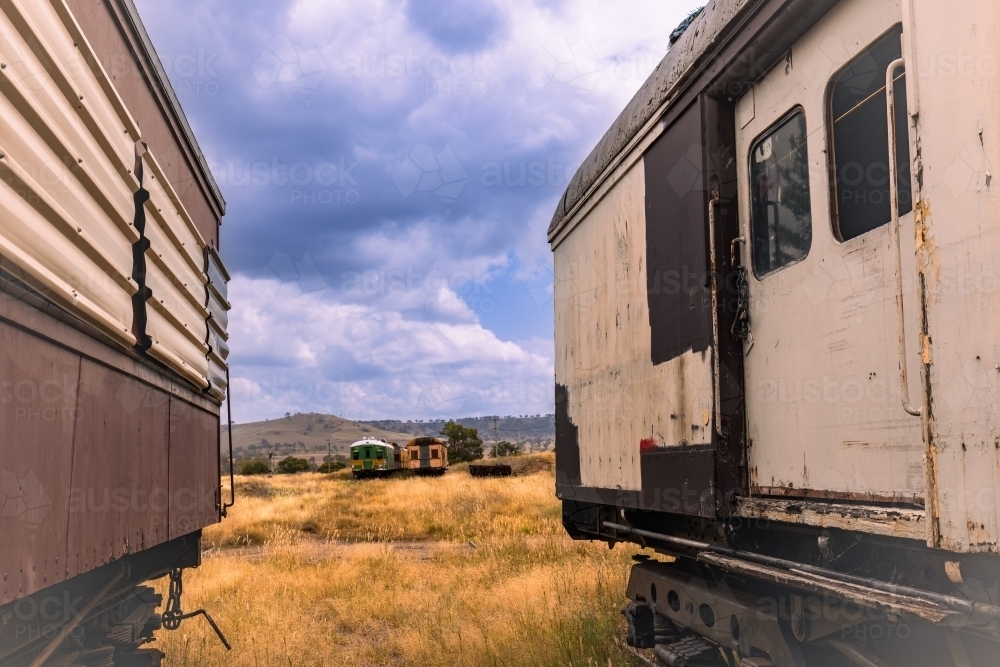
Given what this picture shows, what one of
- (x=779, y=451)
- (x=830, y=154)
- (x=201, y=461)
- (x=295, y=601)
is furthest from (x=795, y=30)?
(x=295, y=601)

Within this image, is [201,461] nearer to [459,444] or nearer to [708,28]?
[708,28]

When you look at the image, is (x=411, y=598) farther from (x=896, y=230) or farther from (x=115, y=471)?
(x=896, y=230)

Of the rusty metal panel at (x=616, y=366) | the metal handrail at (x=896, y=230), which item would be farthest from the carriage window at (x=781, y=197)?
the metal handrail at (x=896, y=230)

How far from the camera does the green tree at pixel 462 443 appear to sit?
60.8 metres

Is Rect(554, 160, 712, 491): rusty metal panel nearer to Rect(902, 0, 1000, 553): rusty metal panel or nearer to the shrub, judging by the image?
Rect(902, 0, 1000, 553): rusty metal panel

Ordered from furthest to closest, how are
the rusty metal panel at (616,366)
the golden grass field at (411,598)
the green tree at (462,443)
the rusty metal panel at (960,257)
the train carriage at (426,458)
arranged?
the green tree at (462,443), the train carriage at (426,458), the golden grass field at (411,598), the rusty metal panel at (616,366), the rusty metal panel at (960,257)

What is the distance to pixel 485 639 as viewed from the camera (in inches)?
264

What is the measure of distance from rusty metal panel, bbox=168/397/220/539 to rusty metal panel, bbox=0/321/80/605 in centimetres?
188

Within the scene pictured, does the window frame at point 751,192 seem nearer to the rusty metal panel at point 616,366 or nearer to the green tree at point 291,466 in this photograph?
the rusty metal panel at point 616,366

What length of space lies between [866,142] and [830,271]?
497 millimetres

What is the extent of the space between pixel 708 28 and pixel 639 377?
201 centimetres

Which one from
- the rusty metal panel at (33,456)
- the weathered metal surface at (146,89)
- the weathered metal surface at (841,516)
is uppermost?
the weathered metal surface at (146,89)

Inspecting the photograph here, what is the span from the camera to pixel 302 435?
16238 centimetres

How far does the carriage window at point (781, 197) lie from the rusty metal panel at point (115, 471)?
290 centimetres
